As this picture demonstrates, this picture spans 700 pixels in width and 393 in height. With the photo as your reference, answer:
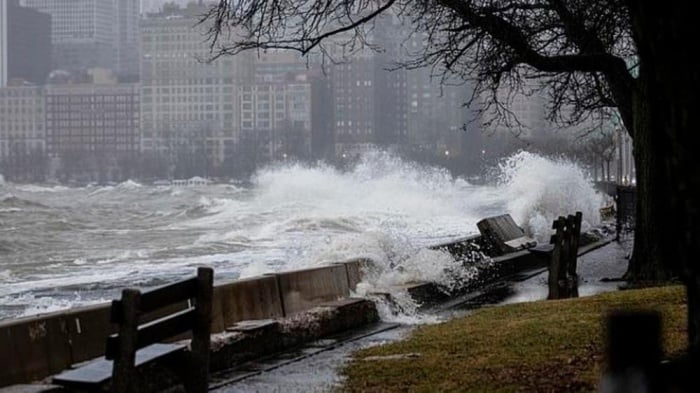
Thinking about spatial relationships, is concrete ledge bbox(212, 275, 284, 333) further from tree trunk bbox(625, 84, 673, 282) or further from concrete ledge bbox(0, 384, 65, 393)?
tree trunk bbox(625, 84, 673, 282)

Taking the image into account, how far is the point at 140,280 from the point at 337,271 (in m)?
12.6

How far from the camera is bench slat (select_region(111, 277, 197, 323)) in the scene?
6.27 m

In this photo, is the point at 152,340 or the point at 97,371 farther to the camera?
the point at 97,371

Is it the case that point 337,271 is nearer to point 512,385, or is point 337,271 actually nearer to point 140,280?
point 512,385

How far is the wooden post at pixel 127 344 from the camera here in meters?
6.20

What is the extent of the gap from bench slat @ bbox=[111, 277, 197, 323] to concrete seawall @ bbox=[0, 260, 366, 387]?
170 centimetres

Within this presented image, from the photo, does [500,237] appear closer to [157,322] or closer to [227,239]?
[157,322]

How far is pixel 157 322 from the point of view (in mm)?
6711

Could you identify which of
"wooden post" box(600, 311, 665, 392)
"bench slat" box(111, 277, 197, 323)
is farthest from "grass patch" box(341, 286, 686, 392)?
"wooden post" box(600, 311, 665, 392)

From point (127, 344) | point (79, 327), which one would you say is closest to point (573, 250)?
point (79, 327)

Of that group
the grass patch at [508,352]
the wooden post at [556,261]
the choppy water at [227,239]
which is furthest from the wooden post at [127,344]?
the wooden post at [556,261]

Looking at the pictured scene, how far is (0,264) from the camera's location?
33656mm

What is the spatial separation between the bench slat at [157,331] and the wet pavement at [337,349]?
5.39 feet

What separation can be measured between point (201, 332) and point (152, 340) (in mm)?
675
